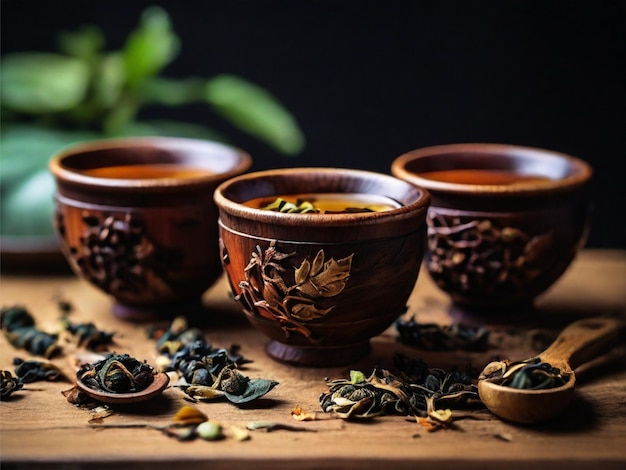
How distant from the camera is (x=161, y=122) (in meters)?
1.89

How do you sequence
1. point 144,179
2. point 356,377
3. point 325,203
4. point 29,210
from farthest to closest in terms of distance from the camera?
point 29,210 → point 144,179 → point 325,203 → point 356,377

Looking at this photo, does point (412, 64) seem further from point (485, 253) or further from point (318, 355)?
point (318, 355)

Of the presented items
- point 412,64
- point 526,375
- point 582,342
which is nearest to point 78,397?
point 526,375

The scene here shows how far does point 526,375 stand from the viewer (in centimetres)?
92

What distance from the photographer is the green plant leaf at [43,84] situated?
158cm

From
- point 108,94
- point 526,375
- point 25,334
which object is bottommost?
point 25,334

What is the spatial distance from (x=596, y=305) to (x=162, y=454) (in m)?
0.72

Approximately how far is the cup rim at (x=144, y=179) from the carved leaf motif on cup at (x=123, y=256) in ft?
0.15

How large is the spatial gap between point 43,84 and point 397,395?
0.97m

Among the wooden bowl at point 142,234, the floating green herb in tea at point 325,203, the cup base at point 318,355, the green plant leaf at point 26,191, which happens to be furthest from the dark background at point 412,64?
the cup base at point 318,355

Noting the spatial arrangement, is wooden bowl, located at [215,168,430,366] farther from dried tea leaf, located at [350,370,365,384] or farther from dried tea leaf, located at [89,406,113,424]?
dried tea leaf, located at [89,406,113,424]

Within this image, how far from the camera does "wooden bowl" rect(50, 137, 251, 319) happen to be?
113 cm

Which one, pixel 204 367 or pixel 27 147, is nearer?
pixel 204 367

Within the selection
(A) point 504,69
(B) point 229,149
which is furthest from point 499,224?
(A) point 504,69
